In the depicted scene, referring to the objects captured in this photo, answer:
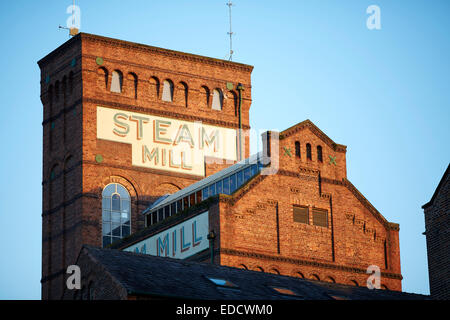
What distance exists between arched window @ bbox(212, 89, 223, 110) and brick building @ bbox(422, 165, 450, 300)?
102ft

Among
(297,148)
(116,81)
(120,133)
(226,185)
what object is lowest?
(226,185)

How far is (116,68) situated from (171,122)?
4920 mm

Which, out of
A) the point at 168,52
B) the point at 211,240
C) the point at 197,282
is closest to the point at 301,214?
the point at 211,240

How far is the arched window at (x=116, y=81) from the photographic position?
74.4 metres

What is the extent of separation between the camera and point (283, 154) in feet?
198

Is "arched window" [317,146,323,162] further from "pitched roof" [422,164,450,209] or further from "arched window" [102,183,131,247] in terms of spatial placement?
"arched window" [102,183,131,247]

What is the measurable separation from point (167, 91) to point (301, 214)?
743 inches

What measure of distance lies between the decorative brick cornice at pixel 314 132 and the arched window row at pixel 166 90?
16.4m

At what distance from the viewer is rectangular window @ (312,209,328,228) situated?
6100 centimetres

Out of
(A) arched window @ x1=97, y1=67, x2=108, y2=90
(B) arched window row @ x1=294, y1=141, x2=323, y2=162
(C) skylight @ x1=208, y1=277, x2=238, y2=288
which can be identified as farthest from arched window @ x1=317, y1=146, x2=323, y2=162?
(C) skylight @ x1=208, y1=277, x2=238, y2=288

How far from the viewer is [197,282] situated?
41406mm

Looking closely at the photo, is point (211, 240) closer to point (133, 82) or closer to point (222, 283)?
point (222, 283)

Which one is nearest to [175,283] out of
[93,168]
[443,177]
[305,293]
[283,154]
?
[305,293]

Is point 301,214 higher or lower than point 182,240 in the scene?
higher
